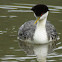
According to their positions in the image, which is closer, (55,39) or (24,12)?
(55,39)

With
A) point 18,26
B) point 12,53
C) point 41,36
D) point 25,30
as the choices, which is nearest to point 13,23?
point 18,26

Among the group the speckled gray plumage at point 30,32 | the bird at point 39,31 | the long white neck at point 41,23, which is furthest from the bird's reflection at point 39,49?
the long white neck at point 41,23

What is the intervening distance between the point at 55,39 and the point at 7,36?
234 cm

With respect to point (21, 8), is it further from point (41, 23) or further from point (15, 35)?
point (41, 23)

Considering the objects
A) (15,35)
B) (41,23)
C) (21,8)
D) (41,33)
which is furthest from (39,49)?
(21,8)

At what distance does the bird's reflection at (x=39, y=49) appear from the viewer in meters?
14.0

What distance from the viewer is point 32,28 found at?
16.6 meters

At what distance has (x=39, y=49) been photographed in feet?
49.2

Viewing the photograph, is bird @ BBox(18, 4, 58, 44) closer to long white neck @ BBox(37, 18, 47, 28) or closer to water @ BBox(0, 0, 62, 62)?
long white neck @ BBox(37, 18, 47, 28)

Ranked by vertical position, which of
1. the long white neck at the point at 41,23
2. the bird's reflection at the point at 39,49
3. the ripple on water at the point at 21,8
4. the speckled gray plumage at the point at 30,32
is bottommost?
the bird's reflection at the point at 39,49

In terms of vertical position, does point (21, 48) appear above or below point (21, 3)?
below

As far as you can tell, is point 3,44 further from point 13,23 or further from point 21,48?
point 13,23

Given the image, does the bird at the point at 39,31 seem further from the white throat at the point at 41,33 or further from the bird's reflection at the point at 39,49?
the bird's reflection at the point at 39,49

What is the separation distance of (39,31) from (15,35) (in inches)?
67.5
